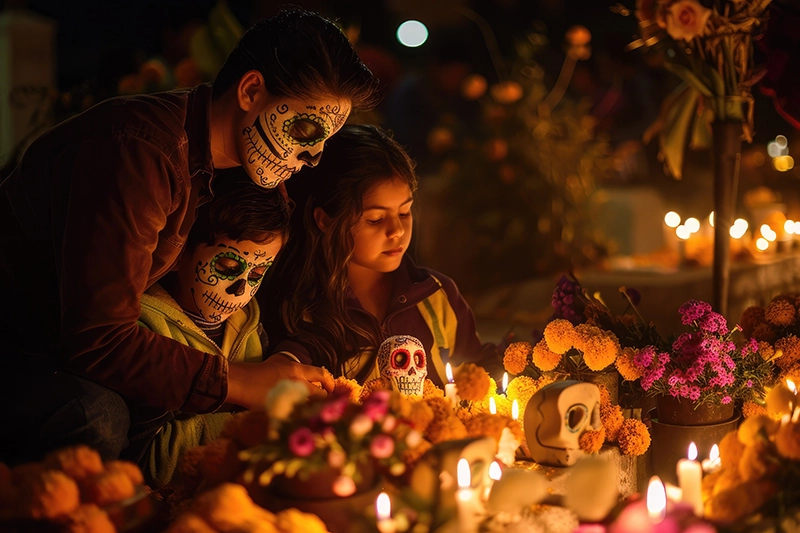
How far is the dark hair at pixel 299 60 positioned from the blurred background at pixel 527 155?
44.7 inches

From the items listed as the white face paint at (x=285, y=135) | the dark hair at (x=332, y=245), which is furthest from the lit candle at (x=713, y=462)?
the white face paint at (x=285, y=135)

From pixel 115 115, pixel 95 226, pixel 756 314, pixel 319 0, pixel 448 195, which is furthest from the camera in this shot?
pixel 448 195

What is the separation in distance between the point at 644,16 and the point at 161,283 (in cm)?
177

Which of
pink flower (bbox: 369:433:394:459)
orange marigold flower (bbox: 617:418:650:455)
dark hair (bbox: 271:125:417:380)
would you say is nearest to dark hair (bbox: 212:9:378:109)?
dark hair (bbox: 271:125:417:380)

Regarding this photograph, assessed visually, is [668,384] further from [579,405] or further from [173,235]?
[173,235]

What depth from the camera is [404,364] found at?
2227mm

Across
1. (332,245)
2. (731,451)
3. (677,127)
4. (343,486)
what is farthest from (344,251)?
(677,127)

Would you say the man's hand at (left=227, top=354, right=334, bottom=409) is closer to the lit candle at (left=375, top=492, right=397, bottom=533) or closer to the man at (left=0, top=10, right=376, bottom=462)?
the man at (left=0, top=10, right=376, bottom=462)

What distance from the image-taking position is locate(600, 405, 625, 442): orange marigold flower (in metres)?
2.07

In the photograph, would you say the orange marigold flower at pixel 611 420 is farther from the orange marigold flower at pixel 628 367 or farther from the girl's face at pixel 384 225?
the girl's face at pixel 384 225

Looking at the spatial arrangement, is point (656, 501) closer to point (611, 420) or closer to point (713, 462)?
point (713, 462)

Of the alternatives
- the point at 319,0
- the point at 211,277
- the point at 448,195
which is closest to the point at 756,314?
the point at 211,277

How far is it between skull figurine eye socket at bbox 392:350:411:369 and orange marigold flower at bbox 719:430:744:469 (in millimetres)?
798

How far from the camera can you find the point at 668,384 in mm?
2102
